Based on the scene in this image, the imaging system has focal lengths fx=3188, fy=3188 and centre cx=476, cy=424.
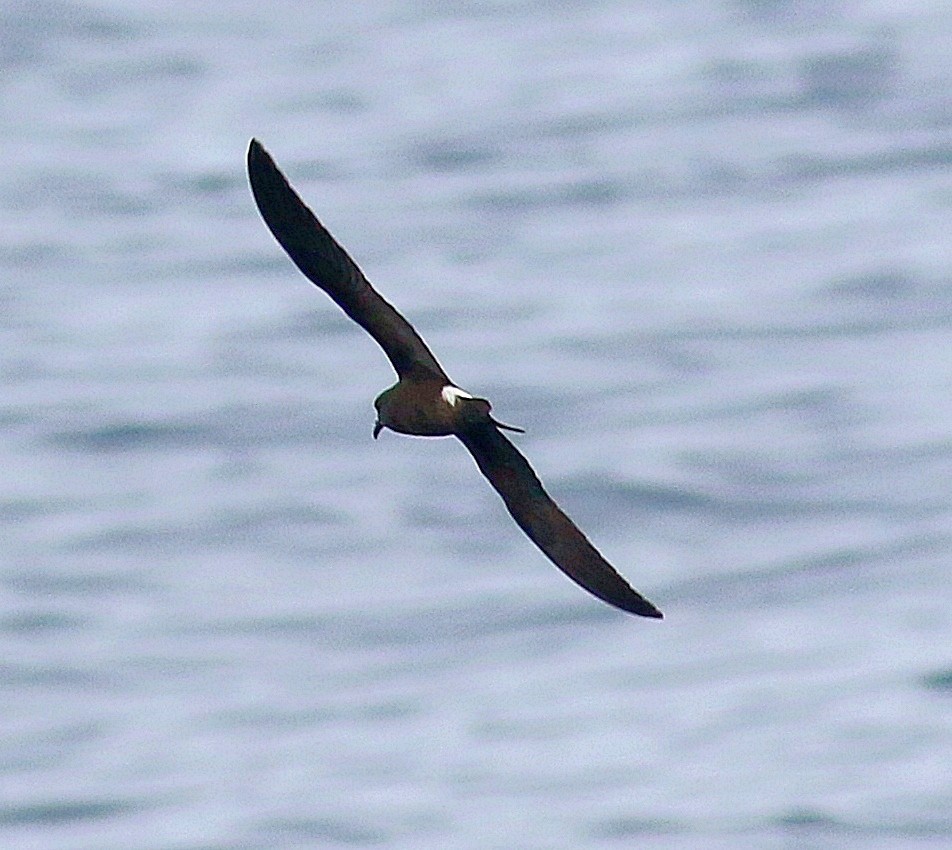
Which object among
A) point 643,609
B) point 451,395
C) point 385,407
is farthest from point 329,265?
point 643,609

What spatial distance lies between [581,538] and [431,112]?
31809mm

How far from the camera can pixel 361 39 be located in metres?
42.1

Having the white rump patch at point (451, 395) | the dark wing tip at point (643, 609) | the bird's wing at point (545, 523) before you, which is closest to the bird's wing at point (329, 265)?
the white rump patch at point (451, 395)

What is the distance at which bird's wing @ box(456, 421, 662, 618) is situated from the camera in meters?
7.05

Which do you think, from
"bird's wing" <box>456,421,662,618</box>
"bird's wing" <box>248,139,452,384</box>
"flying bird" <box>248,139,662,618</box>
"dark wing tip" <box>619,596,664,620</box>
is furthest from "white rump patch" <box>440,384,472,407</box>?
"dark wing tip" <box>619,596,664,620</box>

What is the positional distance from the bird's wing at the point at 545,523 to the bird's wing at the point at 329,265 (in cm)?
37

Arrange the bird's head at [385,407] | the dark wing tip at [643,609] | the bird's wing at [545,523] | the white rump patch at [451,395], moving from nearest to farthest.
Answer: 1. the white rump patch at [451,395]
2. the bird's head at [385,407]
3. the dark wing tip at [643,609]
4. the bird's wing at [545,523]

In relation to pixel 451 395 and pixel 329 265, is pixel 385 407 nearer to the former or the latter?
pixel 451 395

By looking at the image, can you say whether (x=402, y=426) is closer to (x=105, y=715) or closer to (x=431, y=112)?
(x=105, y=715)

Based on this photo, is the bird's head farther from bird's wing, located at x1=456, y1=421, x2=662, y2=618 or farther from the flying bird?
bird's wing, located at x1=456, y1=421, x2=662, y2=618

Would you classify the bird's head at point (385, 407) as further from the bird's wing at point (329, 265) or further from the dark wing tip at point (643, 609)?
the dark wing tip at point (643, 609)

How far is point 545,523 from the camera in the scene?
285 inches

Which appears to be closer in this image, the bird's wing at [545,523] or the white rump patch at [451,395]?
the white rump patch at [451,395]

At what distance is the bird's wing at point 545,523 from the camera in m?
7.05
